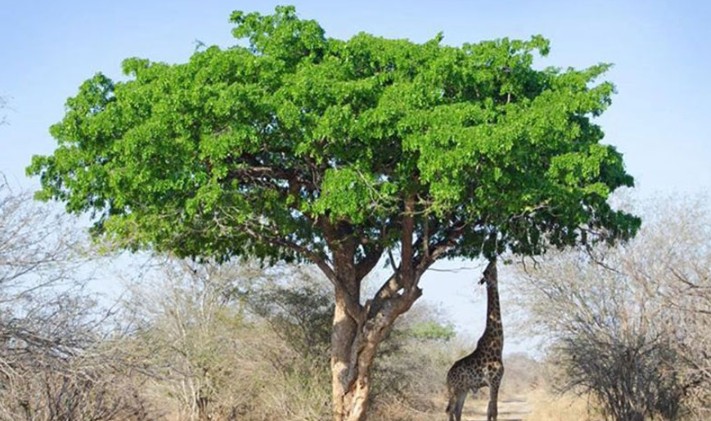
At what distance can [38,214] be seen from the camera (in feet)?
30.9

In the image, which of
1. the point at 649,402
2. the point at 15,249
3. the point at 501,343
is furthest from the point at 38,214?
the point at 649,402

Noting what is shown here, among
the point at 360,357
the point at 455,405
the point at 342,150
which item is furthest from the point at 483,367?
the point at 342,150

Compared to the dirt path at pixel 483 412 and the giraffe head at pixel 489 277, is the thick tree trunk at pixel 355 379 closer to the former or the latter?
the giraffe head at pixel 489 277

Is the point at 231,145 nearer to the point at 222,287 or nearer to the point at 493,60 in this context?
the point at 493,60

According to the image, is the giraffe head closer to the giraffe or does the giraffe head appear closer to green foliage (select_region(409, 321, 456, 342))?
the giraffe

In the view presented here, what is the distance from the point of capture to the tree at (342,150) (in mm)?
13047

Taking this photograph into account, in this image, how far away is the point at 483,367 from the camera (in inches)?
723

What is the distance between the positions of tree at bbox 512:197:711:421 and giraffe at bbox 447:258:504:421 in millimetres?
1235

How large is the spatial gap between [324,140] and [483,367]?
6.80 m

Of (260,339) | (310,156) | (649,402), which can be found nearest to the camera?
(310,156)

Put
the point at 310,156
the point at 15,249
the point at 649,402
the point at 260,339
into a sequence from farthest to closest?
the point at 260,339 < the point at 649,402 < the point at 310,156 < the point at 15,249

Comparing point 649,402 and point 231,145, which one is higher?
point 231,145

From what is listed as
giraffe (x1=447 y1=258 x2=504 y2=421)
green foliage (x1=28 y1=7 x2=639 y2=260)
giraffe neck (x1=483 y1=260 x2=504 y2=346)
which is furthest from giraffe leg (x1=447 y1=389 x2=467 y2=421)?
green foliage (x1=28 y1=7 x2=639 y2=260)

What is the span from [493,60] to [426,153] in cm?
267
